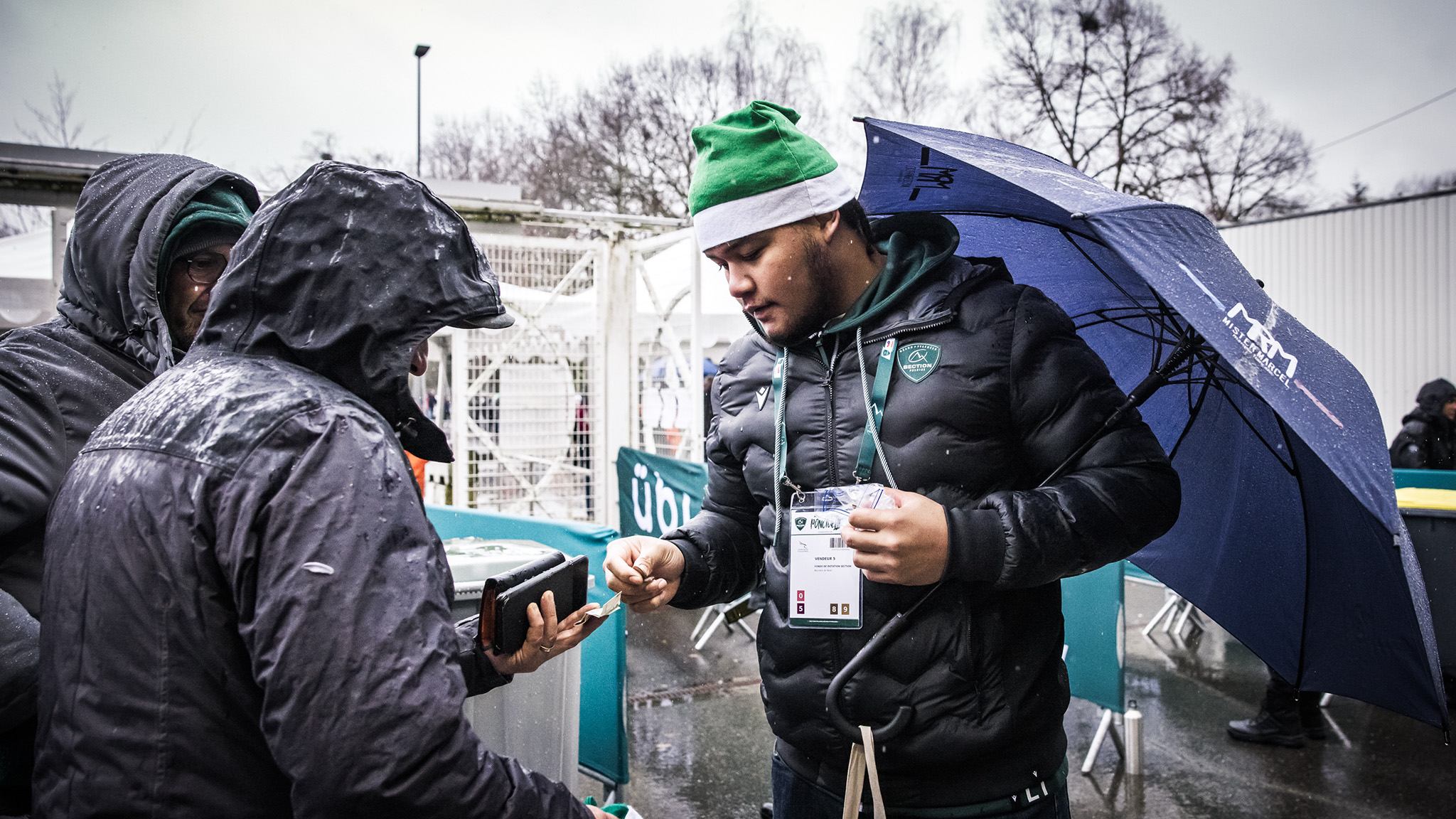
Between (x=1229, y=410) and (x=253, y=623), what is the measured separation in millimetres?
1964

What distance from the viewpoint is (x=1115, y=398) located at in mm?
1748

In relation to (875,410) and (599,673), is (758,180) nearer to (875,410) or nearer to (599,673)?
(875,410)

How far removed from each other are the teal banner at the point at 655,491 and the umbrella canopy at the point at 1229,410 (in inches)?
145

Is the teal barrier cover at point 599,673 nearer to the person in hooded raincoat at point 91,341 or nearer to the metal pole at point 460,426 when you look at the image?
the person in hooded raincoat at point 91,341

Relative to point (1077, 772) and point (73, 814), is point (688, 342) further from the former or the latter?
point (73, 814)

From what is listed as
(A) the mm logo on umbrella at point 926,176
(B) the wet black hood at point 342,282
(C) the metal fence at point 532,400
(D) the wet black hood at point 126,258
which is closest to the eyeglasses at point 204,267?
(D) the wet black hood at point 126,258

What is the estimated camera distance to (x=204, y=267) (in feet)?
6.87

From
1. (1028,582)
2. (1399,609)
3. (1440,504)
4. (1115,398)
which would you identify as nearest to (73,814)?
(1028,582)

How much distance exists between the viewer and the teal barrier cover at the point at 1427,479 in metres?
6.71

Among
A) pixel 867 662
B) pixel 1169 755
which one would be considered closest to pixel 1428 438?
pixel 1169 755

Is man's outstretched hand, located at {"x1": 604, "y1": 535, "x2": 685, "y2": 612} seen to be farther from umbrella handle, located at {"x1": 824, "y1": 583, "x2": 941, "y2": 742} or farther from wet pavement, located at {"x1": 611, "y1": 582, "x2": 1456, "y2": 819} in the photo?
wet pavement, located at {"x1": 611, "y1": 582, "x2": 1456, "y2": 819}

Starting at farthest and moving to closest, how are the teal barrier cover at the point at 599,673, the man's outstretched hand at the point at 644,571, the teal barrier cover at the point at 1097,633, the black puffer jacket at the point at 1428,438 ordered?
1. the black puffer jacket at the point at 1428,438
2. the teal barrier cover at the point at 1097,633
3. the teal barrier cover at the point at 599,673
4. the man's outstretched hand at the point at 644,571

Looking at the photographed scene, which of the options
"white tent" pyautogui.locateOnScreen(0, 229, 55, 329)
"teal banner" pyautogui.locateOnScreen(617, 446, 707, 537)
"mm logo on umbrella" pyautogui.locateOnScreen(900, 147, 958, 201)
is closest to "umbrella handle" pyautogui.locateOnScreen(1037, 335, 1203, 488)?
"mm logo on umbrella" pyautogui.locateOnScreen(900, 147, 958, 201)

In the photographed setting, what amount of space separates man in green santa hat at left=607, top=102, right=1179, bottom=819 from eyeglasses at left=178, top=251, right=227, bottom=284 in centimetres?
113
